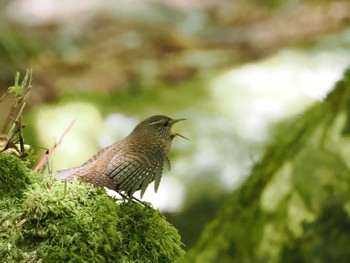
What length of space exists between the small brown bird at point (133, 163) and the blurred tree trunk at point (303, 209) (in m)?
0.70

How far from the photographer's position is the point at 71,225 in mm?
1562

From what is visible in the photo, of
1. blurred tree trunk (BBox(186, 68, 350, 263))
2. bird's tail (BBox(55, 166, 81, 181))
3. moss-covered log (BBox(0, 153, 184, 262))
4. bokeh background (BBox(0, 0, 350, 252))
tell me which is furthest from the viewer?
bokeh background (BBox(0, 0, 350, 252))

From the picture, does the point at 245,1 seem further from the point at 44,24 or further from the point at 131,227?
the point at 131,227

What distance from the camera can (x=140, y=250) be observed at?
5.29 ft

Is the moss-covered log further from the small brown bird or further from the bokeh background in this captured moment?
the bokeh background

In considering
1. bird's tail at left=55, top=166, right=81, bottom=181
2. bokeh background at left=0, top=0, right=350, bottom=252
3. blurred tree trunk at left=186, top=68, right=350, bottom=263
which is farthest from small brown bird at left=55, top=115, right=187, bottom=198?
bokeh background at left=0, top=0, right=350, bottom=252

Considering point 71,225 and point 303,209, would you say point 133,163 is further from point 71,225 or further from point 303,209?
point 303,209

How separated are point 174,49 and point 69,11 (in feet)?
4.80

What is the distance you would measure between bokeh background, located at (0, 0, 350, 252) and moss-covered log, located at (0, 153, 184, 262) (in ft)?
5.03

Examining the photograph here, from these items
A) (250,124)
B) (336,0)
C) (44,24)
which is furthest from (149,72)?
(336,0)

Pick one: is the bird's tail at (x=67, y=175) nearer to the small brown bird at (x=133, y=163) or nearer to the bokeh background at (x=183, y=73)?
the small brown bird at (x=133, y=163)

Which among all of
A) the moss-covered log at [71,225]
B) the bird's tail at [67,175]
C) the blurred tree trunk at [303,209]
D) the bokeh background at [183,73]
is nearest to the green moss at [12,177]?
the moss-covered log at [71,225]

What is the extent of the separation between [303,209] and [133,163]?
851 mm

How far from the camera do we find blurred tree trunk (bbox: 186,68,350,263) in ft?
3.05
